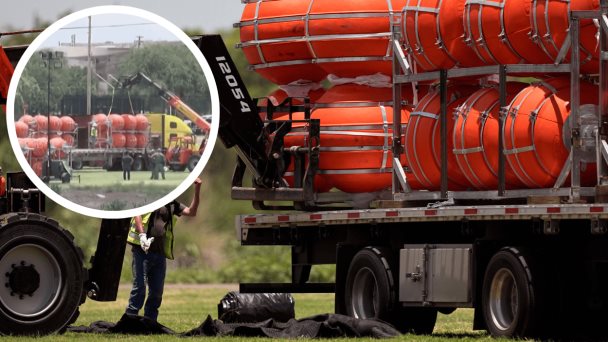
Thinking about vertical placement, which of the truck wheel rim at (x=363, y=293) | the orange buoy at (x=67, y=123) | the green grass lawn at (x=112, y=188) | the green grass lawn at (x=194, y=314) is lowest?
the green grass lawn at (x=194, y=314)

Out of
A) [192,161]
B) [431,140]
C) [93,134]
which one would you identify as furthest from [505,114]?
[93,134]

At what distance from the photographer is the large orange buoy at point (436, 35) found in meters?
19.7

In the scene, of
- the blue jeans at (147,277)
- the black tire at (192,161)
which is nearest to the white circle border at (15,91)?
the black tire at (192,161)

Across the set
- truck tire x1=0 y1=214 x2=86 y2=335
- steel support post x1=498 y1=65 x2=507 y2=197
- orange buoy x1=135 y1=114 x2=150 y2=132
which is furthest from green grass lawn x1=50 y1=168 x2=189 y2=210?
steel support post x1=498 y1=65 x2=507 y2=197

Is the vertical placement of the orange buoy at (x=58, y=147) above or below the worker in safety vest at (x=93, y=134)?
below

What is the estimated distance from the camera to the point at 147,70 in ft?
60.0

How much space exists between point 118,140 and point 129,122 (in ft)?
0.64

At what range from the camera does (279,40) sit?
22453mm

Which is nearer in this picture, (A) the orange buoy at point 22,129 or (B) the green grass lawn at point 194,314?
(A) the orange buoy at point 22,129

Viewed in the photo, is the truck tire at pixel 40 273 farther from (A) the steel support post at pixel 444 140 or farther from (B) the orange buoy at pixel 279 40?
(B) the orange buoy at pixel 279 40

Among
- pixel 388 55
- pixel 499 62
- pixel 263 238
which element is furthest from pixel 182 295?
pixel 499 62

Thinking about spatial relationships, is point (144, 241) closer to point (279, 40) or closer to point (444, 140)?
point (279, 40)

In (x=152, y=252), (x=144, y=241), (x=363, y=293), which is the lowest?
(x=363, y=293)

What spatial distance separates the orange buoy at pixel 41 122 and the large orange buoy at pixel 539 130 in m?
4.26
